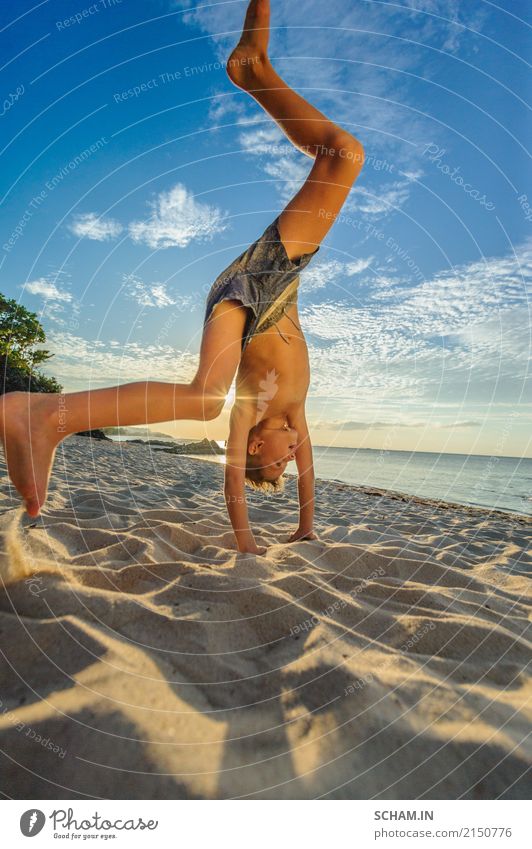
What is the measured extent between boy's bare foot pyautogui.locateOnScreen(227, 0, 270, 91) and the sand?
10.2 feet

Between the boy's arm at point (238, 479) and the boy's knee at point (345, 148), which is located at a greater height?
the boy's knee at point (345, 148)

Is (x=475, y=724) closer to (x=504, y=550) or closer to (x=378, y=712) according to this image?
(x=378, y=712)

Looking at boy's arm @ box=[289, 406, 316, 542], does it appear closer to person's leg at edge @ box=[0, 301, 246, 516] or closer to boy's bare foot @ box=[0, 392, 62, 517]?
person's leg at edge @ box=[0, 301, 246, 516]

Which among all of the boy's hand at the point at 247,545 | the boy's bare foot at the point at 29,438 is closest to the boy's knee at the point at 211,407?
the boy's bare foot at the point at 29,438

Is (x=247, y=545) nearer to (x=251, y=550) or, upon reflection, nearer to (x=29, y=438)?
(x=251, y=550)

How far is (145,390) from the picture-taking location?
221 cm

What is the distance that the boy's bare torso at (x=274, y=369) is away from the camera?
3.48 metres

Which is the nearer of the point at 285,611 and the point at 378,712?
the point at 378,712

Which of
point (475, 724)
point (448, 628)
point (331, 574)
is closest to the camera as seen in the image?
point (475, 724)

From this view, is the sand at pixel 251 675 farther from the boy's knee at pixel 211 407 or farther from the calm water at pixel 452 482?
the calm water at pixel 452 482

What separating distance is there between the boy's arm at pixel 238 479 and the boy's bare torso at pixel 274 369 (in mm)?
196

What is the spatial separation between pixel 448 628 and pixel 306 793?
111cm

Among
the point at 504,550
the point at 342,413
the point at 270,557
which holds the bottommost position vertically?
the point at 504,550
